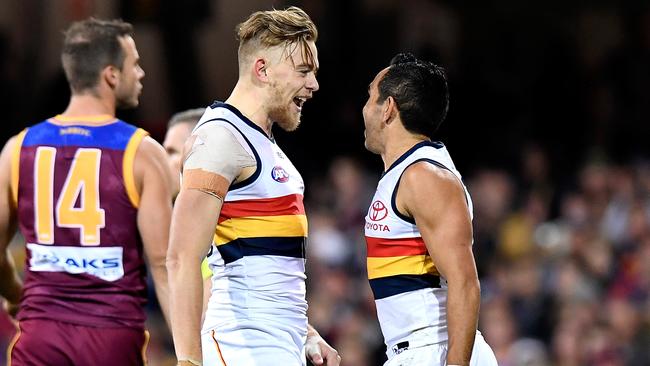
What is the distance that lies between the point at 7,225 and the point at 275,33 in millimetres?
1611

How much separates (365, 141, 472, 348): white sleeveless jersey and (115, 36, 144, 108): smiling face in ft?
4.54

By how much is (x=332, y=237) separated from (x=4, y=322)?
9.93ft

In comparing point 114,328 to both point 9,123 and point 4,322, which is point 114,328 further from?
point 9,123

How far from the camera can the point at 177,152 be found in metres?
6.04

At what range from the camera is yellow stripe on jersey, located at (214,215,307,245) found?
4371mm

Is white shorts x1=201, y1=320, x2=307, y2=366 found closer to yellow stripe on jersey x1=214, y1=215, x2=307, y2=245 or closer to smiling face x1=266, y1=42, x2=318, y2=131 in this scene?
yellow stripe on jersey x1=214, y1=215, x2=307, y2=245

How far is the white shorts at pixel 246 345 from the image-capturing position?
4.36 m

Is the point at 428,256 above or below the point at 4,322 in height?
above

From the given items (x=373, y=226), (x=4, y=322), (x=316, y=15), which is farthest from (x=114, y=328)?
(x=316, y=15)

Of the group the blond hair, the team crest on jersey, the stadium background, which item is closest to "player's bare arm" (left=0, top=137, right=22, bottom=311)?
the blond hair

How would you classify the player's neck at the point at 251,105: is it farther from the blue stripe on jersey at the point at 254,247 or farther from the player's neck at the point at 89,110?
the player's neck at the point at 89,110

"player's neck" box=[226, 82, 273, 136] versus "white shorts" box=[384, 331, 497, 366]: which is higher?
"player's neck" box=[226, 82, 273, 136]

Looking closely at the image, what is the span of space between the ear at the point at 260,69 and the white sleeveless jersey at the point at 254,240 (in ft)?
0.55

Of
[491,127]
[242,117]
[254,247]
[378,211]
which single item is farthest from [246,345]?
[491,127]
